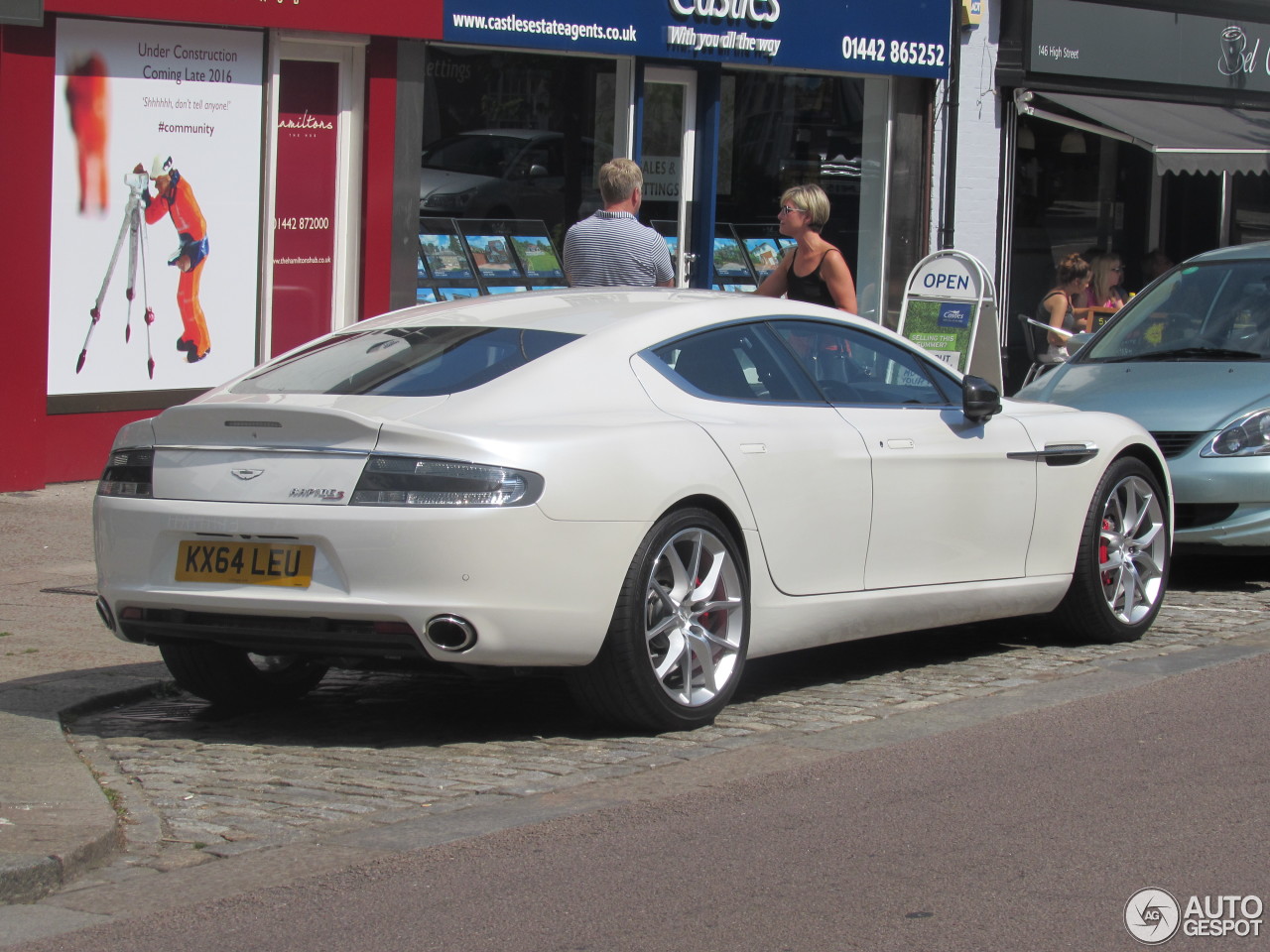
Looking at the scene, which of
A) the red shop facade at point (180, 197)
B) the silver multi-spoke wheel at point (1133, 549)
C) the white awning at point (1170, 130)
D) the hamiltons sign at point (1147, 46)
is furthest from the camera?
the hamiltons sign at point (1147, 46)

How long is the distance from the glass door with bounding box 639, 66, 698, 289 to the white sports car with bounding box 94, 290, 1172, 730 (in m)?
7.67

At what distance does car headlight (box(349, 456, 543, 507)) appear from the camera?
5.55 m

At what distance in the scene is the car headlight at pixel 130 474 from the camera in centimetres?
598

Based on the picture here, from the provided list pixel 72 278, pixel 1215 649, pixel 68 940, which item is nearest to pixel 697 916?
pixel 68 940

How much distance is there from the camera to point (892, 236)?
1648 cm

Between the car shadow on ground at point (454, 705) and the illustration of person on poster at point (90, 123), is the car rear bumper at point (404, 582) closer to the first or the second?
the car shadow on ground at point (454, 705)

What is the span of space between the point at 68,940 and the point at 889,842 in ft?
6.78

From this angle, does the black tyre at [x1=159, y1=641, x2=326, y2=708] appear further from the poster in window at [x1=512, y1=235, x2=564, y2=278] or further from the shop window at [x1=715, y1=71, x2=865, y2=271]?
the shop window at [x1=715, y1=71, x2=865, y2=271]

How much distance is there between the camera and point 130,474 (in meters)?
6.03

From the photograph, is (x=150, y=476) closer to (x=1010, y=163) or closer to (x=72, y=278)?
(x=72, y=278)

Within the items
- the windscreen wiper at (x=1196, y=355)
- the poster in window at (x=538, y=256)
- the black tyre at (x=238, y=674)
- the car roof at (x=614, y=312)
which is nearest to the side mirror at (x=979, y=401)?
the car roof at (x=614, y=312)

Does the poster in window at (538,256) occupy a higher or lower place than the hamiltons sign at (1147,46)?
lower

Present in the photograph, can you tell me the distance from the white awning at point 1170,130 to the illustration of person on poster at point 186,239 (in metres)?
7.89

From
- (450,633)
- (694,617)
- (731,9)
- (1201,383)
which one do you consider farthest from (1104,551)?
(731,9)
